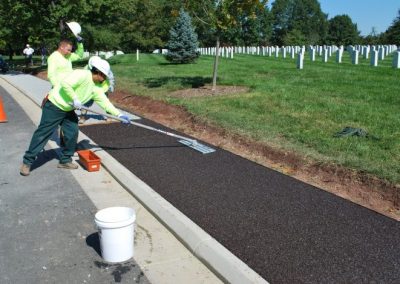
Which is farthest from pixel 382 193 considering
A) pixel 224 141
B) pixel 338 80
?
pixel 338 80

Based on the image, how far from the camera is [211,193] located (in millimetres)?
5590

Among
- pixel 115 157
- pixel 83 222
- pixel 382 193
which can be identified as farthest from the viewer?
pixel 115 157

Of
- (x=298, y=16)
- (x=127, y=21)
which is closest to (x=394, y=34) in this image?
(x=127, y=21)

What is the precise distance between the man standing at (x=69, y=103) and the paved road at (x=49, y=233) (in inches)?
20.1

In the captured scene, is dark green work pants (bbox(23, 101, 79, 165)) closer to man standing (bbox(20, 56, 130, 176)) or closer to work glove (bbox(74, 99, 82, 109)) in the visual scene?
man standing (bbox(20, 56, 130, 176))

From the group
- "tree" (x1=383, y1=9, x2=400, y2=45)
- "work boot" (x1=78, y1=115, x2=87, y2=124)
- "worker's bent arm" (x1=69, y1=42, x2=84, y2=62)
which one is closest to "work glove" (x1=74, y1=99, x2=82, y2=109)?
"worker's bent arm" (x1=69, y1=42, x2=84, y2=62)

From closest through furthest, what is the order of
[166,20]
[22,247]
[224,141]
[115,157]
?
[22,247]
[115,157]
[224,141]
[166,20]

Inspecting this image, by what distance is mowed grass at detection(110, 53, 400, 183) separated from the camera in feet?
21.1

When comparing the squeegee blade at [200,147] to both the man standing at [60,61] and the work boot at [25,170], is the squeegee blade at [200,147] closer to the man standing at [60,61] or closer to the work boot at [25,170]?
the man standing at [60,61]

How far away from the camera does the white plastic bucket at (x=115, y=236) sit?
3.89m

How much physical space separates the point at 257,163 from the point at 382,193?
194 centimetres

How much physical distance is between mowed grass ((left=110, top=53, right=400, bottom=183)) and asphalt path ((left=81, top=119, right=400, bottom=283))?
89cm

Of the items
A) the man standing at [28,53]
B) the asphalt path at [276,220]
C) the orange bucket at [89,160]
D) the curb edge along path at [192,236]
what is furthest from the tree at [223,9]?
the man standing at [28,53]

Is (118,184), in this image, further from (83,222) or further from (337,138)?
(337,138)
